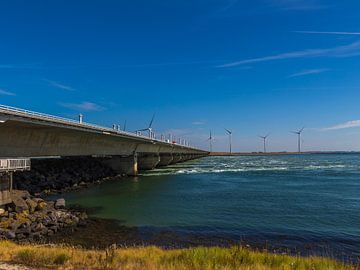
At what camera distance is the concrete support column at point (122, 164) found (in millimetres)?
73500

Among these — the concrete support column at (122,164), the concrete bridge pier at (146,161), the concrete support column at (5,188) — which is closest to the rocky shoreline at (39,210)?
the concrete support column at (5,188)

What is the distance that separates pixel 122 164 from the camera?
2913 inches

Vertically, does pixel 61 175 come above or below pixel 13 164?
below

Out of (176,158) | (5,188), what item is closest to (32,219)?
(5,188)

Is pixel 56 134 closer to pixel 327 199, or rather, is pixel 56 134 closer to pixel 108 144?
pixel 108 144

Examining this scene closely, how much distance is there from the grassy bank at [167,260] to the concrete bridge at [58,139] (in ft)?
65.1

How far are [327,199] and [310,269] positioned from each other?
29353 millimetres

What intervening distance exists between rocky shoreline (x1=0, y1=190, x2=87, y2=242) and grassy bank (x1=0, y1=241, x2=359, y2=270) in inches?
330

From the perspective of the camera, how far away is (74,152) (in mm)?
48969

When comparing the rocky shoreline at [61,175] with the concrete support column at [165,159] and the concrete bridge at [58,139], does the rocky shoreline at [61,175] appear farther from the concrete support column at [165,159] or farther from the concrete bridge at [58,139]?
the concrete support column at [165,159]

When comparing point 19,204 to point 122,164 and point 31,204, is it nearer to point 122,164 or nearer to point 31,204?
point 31,204

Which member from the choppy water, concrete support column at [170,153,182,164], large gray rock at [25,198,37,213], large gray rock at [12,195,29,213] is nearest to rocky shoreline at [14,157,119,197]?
the choppy water

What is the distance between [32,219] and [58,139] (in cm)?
2053

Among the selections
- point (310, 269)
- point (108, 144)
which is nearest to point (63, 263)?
point (310, 269)
